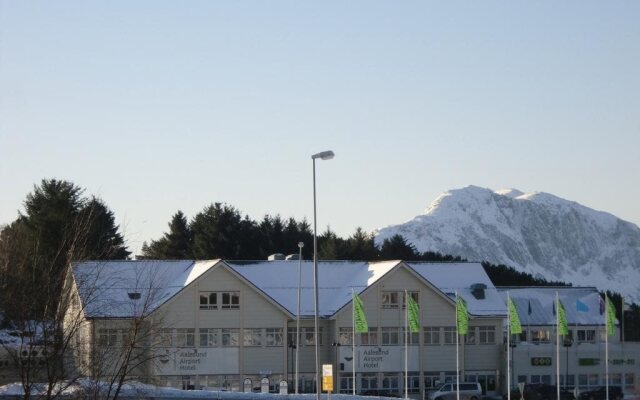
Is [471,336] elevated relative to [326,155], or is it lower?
lower

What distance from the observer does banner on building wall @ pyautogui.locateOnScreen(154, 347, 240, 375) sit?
82688 mm

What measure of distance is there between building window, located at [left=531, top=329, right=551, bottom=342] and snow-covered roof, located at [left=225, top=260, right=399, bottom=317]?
12.8 metres

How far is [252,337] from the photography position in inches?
3351

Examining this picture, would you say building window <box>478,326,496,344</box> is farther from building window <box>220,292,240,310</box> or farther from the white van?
building window <box>220,292,240,310</box>

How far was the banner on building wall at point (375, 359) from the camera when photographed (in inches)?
3391

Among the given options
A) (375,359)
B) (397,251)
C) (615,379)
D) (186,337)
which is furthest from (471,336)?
(397,251)

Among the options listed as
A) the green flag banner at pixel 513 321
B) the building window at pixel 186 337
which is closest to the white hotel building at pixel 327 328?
the building window at pixel 186 337

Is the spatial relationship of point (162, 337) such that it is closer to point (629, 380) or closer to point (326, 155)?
point (326, 155)

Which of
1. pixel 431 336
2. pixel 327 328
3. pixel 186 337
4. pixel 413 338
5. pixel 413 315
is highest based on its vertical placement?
pixel 413 315

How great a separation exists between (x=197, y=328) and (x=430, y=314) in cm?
1594

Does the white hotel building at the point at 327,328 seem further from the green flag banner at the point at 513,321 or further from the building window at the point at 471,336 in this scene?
the green flag banner at the point at 513,321

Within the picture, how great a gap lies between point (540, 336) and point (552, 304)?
14.3 ft

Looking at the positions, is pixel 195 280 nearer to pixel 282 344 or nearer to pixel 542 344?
pixel 282 344

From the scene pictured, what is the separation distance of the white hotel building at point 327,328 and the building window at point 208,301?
0.07 meters
